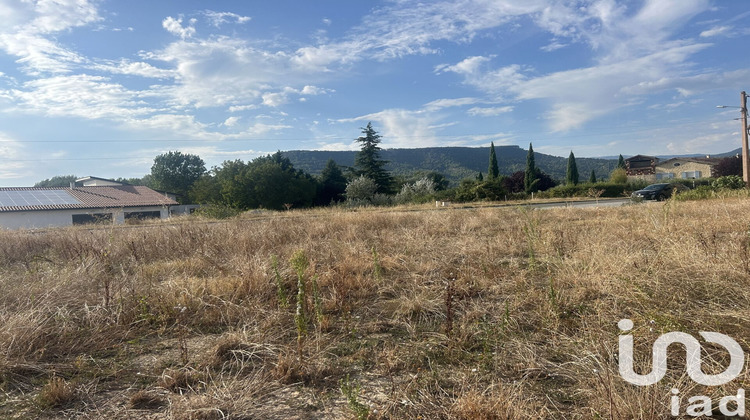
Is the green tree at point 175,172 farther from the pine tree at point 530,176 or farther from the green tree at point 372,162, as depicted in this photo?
the pine tree at point 530,176

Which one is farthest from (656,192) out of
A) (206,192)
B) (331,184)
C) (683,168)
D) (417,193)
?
(683,168)

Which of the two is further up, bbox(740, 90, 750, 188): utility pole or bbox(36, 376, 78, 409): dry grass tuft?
bbox(740, 90, 750, 188): utility pole

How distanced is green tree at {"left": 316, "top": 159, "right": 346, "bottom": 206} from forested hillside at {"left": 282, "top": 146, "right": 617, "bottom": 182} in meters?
42.0

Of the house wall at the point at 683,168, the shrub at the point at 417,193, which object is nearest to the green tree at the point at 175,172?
the shrub at the point at 417,193

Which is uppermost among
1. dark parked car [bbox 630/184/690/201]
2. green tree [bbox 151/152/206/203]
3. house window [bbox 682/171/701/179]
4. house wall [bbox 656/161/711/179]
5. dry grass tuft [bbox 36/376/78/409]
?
green tree [bbox 151/152/206/203]

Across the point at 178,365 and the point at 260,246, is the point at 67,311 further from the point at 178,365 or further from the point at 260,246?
the point at 260,246

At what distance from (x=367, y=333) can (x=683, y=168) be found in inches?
3463

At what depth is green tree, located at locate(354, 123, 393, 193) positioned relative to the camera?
5122 cm

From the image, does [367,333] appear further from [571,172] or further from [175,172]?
[175,172]

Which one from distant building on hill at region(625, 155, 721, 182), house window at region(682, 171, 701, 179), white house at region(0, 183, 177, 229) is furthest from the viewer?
house window at region(682, 171, 701, 179)

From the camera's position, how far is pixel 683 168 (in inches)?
2788

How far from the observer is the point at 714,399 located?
2076 mm

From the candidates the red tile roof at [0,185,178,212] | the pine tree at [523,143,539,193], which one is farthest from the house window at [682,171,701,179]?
the red tile roof at [0,185,178,212]

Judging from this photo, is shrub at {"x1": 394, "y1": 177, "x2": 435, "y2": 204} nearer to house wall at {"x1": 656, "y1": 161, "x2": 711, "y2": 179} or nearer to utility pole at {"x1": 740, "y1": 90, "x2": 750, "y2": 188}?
utility pole at {"x1": 740, "y1": 90, "x2": 750, "y2": 188}
